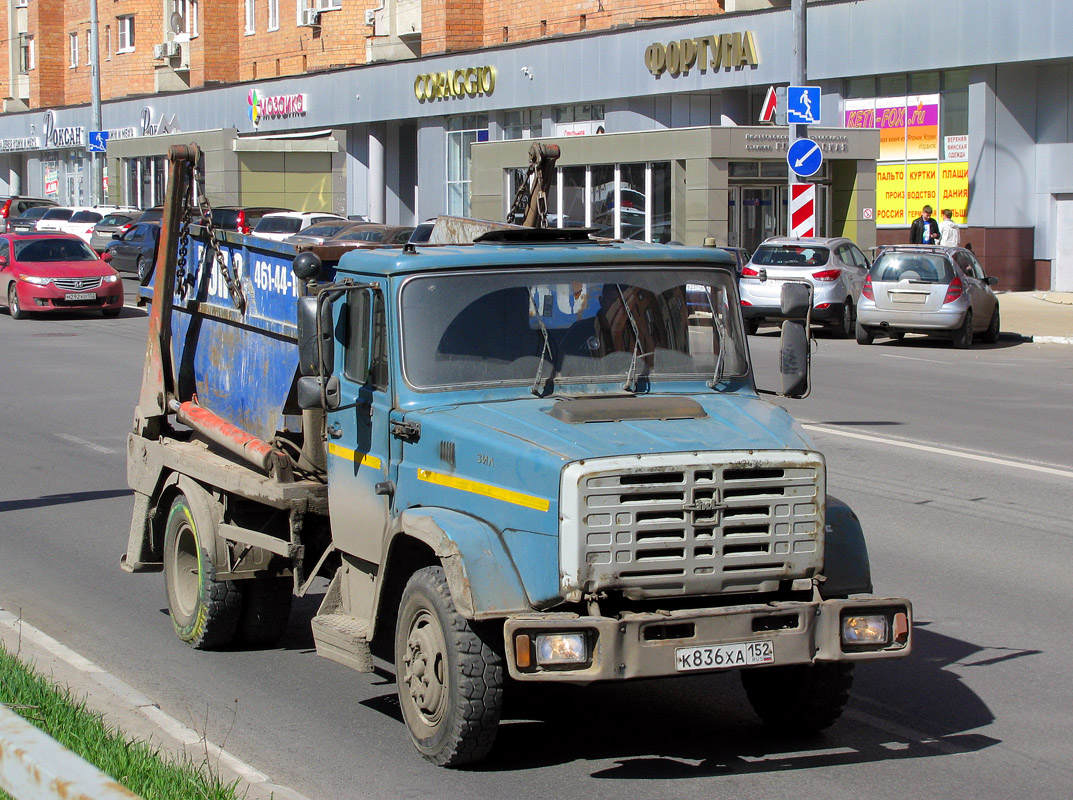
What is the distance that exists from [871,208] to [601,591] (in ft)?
103

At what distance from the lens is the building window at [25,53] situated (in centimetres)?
7919

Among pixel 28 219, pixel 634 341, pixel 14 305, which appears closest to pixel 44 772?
pixel 634 341

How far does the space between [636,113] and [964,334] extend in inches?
782

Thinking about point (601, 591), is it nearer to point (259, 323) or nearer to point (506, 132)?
point (259, 323)

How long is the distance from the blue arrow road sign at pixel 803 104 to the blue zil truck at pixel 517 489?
21139 mm

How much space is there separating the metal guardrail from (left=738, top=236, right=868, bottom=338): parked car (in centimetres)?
2212

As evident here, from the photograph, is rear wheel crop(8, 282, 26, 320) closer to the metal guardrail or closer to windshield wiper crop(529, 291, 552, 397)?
windshield wiper crop(529, 291, 552, 397)

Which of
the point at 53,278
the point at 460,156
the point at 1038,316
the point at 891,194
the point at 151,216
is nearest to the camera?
the point at 53,278

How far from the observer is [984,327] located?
25.0 m

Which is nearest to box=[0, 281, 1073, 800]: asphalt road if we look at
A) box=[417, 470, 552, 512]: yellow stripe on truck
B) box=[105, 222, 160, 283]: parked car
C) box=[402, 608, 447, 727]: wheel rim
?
box=[402, 608, 447, 727]: wheel rim

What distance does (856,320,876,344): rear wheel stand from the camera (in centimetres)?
2504

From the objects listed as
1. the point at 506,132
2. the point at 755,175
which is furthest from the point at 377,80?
the point at 755,175

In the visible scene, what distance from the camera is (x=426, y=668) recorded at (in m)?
5.60

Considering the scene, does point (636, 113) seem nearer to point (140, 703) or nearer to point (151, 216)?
point (151, 216)
